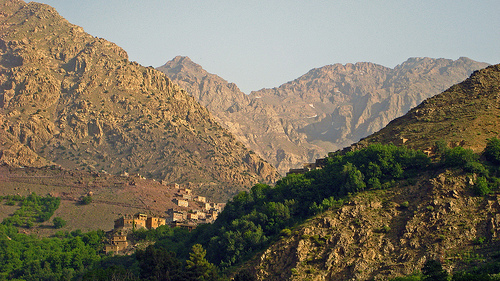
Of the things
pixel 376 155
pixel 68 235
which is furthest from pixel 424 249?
pixel 68 235

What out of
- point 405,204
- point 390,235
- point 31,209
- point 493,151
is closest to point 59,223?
point 31,209

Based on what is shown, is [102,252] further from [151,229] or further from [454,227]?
[454,227]

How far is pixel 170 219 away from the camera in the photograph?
17512 centimetres

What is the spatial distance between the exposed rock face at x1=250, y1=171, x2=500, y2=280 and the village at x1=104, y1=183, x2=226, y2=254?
5001cm

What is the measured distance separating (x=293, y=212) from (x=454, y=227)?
26.4 metres

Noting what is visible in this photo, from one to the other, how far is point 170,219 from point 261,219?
7405cm

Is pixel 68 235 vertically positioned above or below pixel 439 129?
below

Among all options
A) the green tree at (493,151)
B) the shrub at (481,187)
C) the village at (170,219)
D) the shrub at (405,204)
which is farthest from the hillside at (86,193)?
the shrub at (481,187)

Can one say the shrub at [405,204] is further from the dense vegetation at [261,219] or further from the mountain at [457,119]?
the mountain at [457,119]

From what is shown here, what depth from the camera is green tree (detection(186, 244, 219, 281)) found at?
90.2 m

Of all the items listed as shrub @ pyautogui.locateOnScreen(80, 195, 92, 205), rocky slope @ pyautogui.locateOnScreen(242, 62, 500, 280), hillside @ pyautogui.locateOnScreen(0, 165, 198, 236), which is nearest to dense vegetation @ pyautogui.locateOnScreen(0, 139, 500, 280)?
rocky slope @ pyautogui.locateOnScreen(242, 62, 500, 280)

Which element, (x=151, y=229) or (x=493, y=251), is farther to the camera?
(x=151, y=229)

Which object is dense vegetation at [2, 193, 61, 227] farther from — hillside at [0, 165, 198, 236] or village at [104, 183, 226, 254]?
village at [104, 183, 226, 254]

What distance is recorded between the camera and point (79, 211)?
7052 inches
